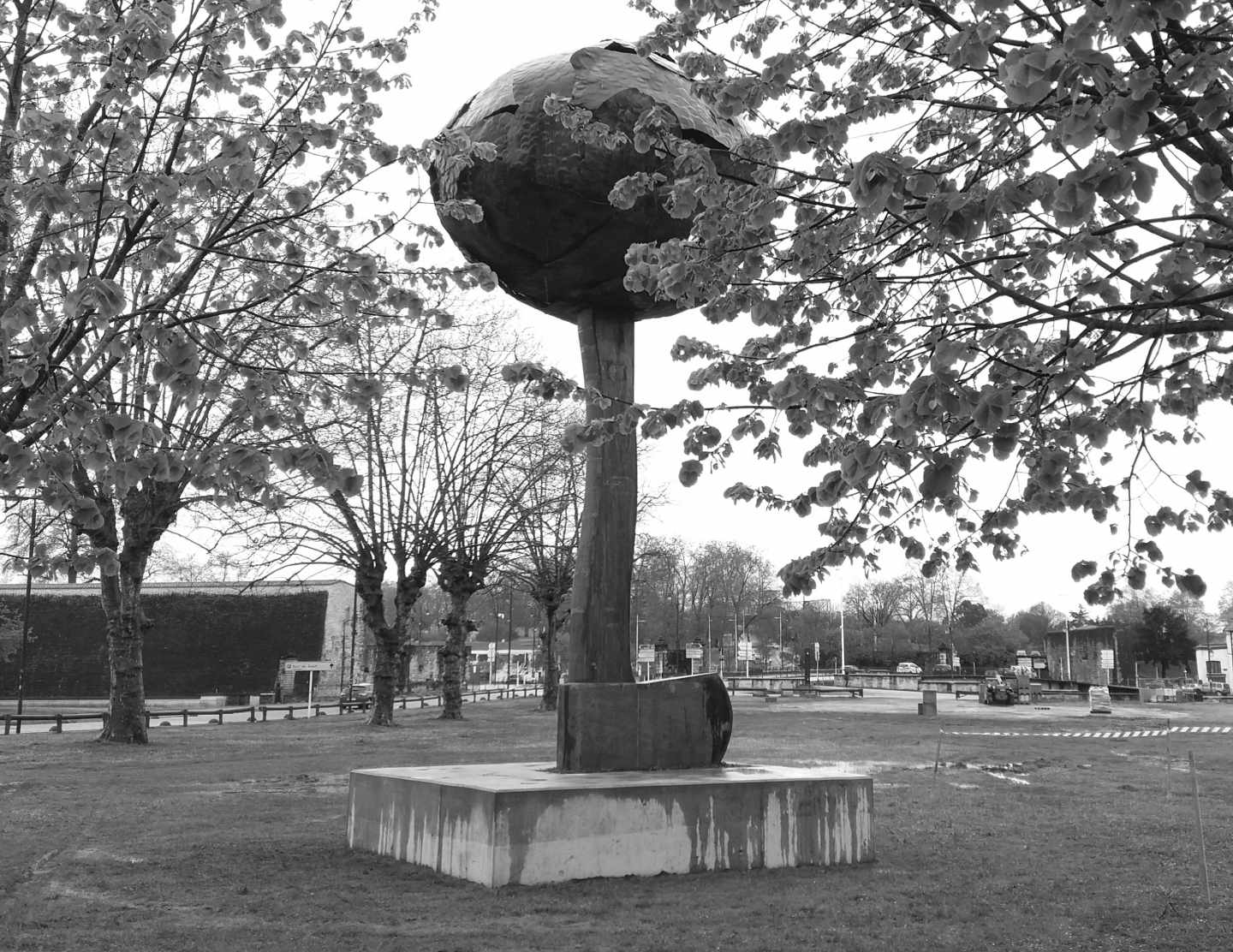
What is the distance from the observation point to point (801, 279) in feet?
19.8

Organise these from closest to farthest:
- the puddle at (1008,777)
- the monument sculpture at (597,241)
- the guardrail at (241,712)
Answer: the monument sculpture at (597,241) → the puddle at (1008,777) → the guardrail at (241,712)

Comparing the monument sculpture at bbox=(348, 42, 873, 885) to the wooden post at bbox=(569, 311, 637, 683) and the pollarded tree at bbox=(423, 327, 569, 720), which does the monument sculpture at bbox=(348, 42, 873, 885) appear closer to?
the wooden post at bbox=(569, 311, 637, 683)

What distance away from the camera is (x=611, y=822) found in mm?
7508

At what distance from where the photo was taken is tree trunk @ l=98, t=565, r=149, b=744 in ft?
68.1

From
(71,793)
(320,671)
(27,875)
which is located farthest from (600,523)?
(320,671)

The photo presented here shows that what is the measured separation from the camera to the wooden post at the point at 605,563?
901 cm

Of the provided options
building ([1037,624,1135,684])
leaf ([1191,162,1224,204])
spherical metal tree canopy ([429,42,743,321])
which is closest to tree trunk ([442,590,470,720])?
spherical metal tree canopy ([429,42,743,321])

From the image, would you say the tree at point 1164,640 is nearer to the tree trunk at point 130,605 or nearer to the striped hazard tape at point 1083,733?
the striped hazard tape at point 1083,733

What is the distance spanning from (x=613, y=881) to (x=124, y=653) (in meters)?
16.6

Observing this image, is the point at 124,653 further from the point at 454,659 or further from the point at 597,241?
the point at 597,241

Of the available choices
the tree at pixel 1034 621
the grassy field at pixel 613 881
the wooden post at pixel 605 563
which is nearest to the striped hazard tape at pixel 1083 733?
the grassy field at pixel 613 881

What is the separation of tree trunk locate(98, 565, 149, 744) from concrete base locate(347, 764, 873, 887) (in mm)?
14118

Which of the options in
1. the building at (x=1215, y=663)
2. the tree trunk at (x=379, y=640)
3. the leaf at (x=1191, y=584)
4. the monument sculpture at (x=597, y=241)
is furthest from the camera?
the building at (x=1215, y=663)

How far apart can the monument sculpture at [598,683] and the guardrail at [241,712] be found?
16561 millimetres
